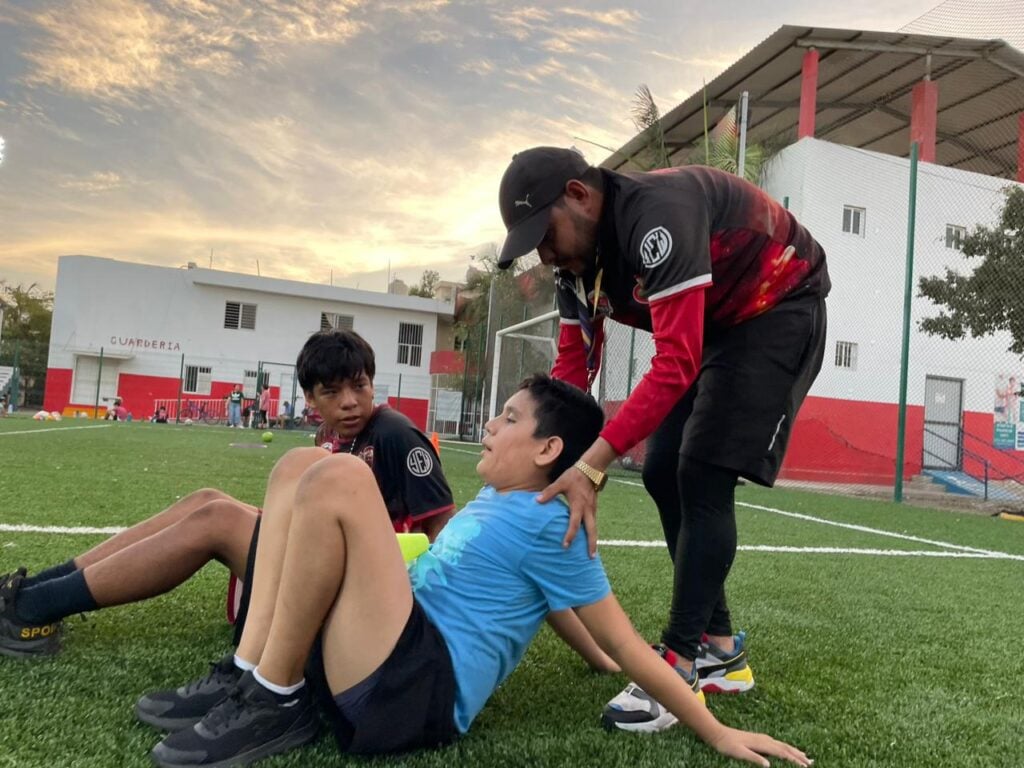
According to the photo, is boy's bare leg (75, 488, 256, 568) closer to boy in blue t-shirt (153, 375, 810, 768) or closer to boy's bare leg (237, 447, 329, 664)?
boy's bare leg (237, 447, 329, 664)

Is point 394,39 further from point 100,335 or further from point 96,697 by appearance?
point 100,335

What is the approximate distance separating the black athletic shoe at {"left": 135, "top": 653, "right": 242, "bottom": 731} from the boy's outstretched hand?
973 mm

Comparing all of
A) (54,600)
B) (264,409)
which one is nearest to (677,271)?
(54,600)

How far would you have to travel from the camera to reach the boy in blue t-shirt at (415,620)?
1.43 meters

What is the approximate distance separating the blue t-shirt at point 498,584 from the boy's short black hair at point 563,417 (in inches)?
5.0

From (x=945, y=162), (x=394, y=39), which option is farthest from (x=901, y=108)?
(x=394, y=39)

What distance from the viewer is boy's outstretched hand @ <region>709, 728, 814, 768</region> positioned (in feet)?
5.03

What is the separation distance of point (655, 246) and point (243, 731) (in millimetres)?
1253

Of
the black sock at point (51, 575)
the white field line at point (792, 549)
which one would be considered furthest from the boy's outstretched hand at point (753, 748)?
the white field line at point (792, 549)

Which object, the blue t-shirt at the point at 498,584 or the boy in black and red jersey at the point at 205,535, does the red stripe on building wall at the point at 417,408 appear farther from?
the blue t-shirt at the point at 498,584

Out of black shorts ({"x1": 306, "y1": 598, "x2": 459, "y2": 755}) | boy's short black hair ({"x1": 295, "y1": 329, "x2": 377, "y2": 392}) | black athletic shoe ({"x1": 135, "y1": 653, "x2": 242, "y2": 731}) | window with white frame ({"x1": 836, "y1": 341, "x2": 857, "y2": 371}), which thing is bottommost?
black athletic shoe ({"x1": 135, "y1": 653, "x2": 242, "y2": 731})

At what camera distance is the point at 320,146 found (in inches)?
542

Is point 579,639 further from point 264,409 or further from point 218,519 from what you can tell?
point 264,409

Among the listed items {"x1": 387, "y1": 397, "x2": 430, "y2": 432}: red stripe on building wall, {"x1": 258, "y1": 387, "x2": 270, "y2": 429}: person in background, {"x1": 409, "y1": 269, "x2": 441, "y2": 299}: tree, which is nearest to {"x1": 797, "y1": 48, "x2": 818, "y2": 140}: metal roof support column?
{"x1": 258, "y1": 387, "x2": 270, "y2": 429}: person in background
